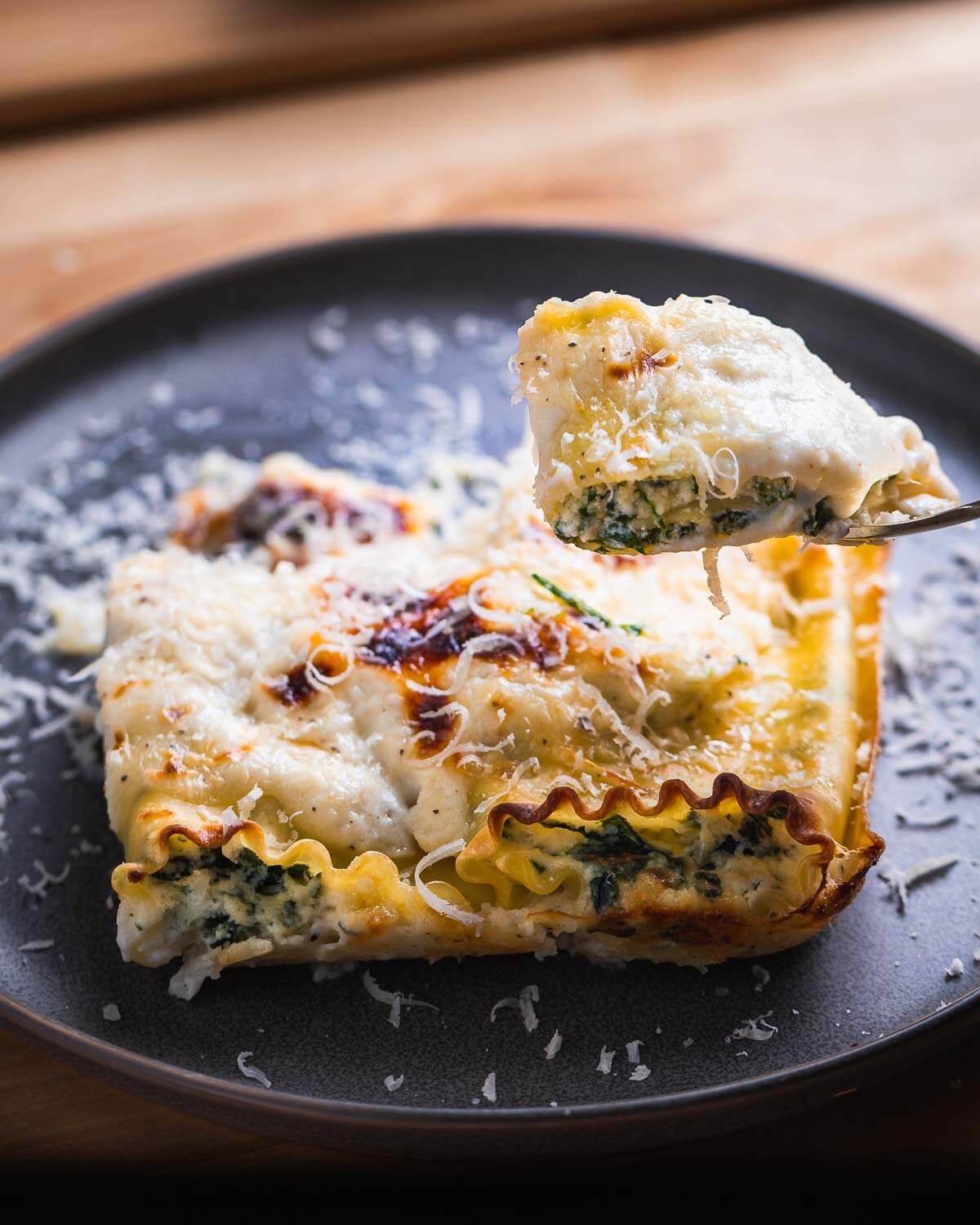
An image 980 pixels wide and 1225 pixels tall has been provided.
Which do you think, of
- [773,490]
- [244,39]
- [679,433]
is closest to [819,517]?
[773,490]

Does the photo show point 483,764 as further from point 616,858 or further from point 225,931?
point 225,931

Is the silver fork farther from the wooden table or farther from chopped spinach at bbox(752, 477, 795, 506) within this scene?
the wooden table

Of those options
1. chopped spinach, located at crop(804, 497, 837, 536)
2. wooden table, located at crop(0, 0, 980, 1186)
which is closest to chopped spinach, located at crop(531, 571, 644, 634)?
chopped spinach, located at crop(804, 497, 837, 536)

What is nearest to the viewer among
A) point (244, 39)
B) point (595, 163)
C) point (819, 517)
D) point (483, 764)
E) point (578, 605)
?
point (819, 517)

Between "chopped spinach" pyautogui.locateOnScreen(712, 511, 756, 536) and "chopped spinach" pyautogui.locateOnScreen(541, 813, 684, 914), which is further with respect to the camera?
"chopped spinach" pyautogui.locateOnScreen(541, 813, 684, 914)

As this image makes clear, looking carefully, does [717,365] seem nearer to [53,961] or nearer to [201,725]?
[201,725]

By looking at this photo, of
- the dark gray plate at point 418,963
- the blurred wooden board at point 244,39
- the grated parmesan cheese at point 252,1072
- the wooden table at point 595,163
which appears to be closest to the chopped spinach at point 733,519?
the dark gray plate at point 418,963
